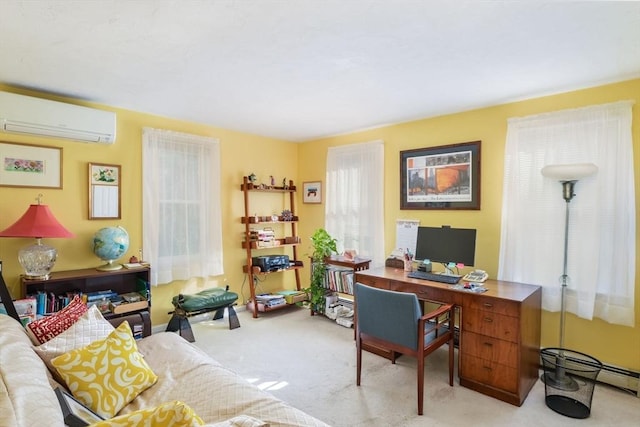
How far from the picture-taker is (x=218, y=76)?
2.60 m

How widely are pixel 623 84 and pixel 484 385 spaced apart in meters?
2.54

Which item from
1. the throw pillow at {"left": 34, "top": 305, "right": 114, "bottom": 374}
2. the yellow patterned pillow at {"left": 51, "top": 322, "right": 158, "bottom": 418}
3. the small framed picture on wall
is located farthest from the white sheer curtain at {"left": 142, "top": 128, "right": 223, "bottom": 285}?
the yellow patterned pillow at {"left": 51, "top": 322, "right": 158, "bottom": 418}

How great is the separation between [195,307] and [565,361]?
336cm

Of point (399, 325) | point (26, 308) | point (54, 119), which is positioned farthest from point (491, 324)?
point (54, 119)

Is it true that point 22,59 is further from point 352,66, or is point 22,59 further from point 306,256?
point 306,256

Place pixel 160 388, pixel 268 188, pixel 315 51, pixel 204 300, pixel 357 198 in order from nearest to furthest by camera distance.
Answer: pixel 160 388 < pixel 315 51 < pixel 204 300 < pixel 357 198 < pixel 268 188

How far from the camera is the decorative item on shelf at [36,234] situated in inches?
105

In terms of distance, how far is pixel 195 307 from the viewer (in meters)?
3.53

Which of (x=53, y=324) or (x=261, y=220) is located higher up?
(x=261, y=220)

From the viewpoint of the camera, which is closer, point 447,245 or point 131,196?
point 447,245

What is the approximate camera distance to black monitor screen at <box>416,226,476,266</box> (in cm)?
303

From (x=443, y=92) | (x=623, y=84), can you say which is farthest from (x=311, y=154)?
(x=623, y=84)

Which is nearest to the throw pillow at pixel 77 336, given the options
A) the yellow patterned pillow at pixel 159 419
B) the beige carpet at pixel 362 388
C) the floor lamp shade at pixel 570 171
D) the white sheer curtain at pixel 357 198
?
the yellow patterned pillow at pixel 159 419

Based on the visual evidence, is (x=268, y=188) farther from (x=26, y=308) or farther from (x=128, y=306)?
(x=26, y=308)
